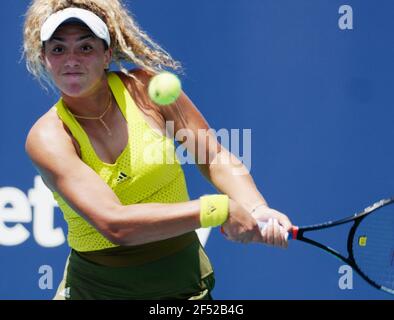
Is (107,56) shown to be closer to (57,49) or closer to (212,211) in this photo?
(57,49)

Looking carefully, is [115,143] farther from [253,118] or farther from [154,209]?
[253,118]

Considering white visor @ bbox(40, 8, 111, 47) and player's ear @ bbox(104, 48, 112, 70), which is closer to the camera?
white visor @ bbox(40, 8, 111, 47)

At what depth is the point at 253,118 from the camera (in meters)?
3.95

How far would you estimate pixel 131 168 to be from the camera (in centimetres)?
272

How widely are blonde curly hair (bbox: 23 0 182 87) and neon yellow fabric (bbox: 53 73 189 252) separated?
0.10 m

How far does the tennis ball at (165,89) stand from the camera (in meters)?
2.71

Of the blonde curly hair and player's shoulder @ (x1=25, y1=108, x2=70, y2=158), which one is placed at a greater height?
the blonde curly hair

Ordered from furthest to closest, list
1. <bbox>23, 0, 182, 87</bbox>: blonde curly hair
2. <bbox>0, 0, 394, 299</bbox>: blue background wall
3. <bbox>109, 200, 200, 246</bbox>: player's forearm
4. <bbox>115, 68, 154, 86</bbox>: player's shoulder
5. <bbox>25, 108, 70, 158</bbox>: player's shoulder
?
<bbox>0, 0, 394, 299</bbox>: blue background wall
<bbox>115, 68, 154, 86</bbox>: player's shoulder
<bbox>23, 0, 182, 87</bbox>: blonde curly hair
<bbox>25, 108, 70, 158</bbox>: player's shoulder
<bbox>109, 200, 200, 246</bbox>: player's forearm

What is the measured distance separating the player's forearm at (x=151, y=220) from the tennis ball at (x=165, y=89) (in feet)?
1.20

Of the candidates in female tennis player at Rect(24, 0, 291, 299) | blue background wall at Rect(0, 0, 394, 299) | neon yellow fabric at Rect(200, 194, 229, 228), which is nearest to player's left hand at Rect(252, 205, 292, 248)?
female tennis player at Rect(24, 0, 291, 299)

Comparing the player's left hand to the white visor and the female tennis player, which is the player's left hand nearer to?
the female tennis player

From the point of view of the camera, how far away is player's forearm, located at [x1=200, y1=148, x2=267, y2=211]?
2.86 metres

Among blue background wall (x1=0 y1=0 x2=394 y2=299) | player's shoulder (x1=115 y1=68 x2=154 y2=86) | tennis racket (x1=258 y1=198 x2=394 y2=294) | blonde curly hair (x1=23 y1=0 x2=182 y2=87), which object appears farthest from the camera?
blue background wall (x1=0 y1=0 x2=394 y2=299)
